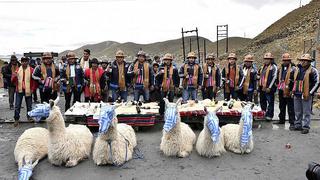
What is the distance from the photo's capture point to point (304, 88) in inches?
361

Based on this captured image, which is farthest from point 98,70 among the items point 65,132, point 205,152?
point 205,152

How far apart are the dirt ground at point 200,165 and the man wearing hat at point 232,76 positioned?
108 inches

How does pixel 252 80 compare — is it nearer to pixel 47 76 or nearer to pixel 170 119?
pixel 170 119

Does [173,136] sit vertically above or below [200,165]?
above

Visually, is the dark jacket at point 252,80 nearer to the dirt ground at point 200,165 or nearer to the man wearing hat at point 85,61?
the dirt ground at point 200,165

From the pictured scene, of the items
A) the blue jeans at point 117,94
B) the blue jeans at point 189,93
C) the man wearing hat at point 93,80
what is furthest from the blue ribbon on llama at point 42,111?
the blue jeans at point 189,93

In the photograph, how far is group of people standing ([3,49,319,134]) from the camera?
1005cm

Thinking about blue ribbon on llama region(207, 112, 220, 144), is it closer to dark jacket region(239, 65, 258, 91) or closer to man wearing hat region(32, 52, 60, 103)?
dark jacket region(239, 65, 258, 91)

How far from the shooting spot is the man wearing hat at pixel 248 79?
11.1 meters

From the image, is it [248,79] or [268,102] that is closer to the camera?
[268,102]

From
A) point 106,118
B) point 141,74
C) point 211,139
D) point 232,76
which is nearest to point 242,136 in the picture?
point 211,139

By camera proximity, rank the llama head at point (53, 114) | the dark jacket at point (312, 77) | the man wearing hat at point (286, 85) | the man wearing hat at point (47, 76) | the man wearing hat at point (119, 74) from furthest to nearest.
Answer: the man wearing hat at point (119, 74) < the man wearing hat at point (47, 76) < the man wearing hat at point (286, 85) < the dark jacket at point (312, 77) < the llama head at point (53, 114)

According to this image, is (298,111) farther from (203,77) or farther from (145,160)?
(145,160)

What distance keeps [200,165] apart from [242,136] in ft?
3.91
